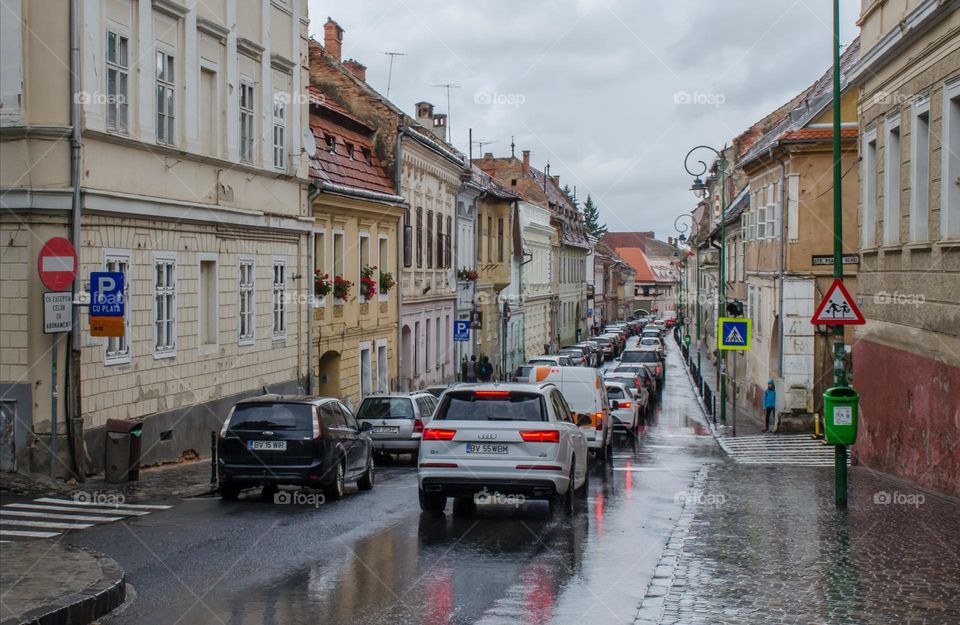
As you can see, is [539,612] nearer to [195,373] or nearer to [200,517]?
[200,517]

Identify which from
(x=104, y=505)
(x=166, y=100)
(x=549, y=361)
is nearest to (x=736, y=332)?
(x=549, y=361)

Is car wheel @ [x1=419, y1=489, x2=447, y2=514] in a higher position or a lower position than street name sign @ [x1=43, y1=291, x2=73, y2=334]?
lower

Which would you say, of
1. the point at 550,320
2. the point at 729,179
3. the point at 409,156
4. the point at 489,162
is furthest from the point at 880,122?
the point at 489,162

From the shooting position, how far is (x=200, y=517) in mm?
14180

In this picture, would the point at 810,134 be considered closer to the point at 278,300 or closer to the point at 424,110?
the point at 278,300

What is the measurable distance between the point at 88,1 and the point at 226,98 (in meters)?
5.78

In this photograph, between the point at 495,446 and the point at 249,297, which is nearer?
the point at 495,446

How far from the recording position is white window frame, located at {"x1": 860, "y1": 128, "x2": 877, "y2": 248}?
827 inches

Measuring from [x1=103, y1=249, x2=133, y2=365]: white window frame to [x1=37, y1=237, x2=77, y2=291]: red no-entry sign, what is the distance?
6.34 ft

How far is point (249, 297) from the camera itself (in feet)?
81.7

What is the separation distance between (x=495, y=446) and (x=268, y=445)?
147 inches

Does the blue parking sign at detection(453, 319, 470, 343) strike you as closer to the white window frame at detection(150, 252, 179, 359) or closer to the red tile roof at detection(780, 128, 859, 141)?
the red tile roof at detection(780, 128, 859, 141)

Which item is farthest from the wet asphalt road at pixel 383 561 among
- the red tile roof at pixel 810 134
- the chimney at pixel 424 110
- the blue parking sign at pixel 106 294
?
the chimney at pixel 424 110

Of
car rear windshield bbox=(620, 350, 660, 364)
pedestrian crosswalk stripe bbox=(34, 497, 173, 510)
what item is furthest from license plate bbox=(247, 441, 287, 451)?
car rear windshield bbox=(620, 350, 660, 364)
